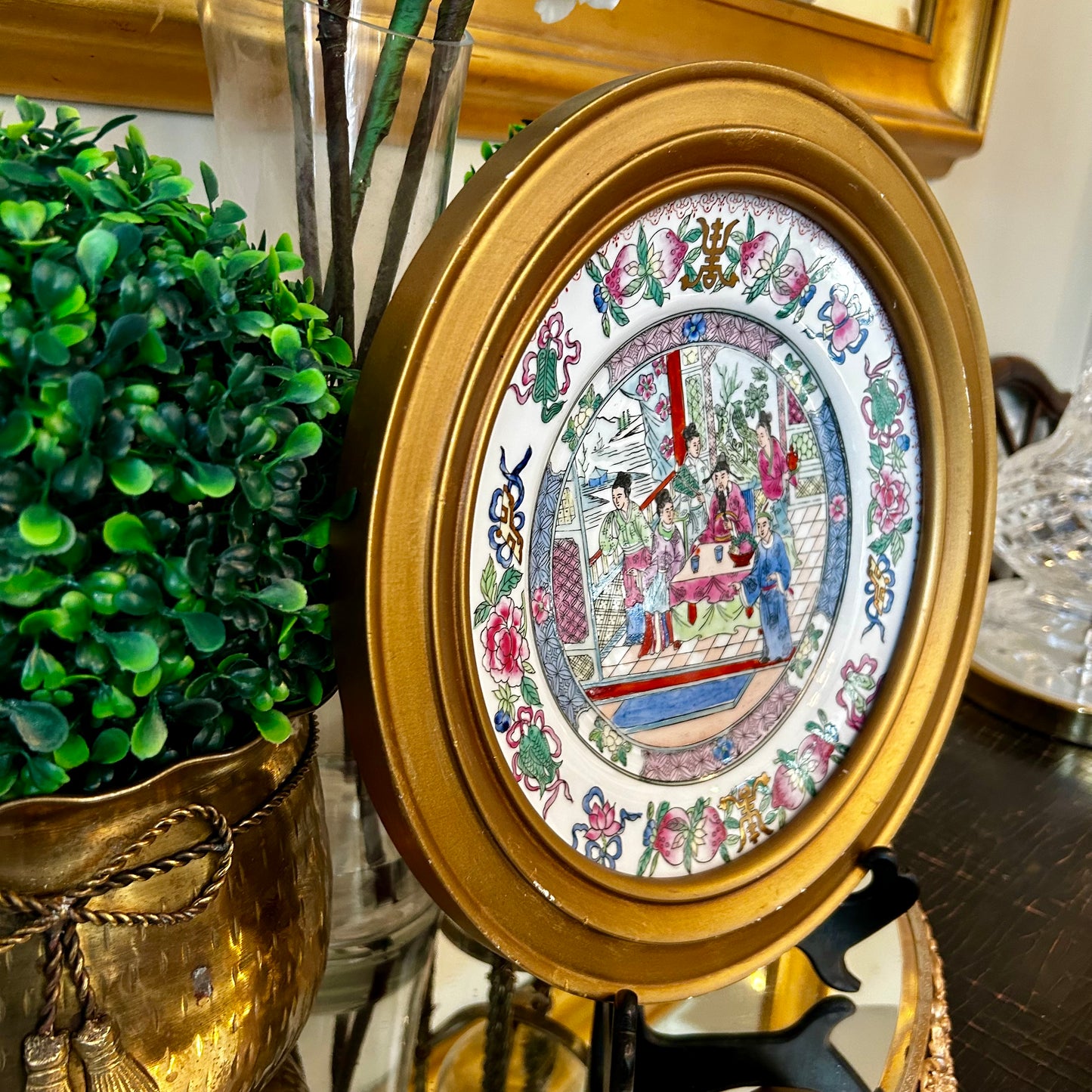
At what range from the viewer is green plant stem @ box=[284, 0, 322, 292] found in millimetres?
325

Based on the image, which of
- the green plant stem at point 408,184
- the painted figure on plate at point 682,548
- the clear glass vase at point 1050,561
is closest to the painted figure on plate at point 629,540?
the painted figure on plate at point 682,548

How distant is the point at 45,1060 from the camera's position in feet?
0.80

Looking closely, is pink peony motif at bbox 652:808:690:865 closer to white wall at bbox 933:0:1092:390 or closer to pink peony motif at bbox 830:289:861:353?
pink peony motif at bbox 830:289:861:353

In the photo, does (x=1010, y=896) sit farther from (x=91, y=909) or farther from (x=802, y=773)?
(x=91, y=909)

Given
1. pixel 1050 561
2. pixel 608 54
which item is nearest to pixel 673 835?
pixel 608 54

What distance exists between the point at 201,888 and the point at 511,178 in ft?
0.71

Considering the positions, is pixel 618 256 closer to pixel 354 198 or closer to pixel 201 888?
pixel 354 198

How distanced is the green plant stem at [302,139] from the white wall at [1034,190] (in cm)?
71

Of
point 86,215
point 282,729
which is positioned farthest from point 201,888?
point 86,215

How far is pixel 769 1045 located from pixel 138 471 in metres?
0.34

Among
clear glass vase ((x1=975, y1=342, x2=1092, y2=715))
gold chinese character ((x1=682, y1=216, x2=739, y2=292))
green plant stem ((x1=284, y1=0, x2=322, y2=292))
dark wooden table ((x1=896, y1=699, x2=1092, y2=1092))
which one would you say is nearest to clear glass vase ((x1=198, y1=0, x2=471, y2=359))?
green plant stem ((x1=284, y1=0, x2=322, y2=292))

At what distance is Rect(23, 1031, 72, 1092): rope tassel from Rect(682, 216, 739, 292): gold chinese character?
30 centimetres

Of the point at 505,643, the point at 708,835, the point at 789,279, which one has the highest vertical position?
the point at 789,279

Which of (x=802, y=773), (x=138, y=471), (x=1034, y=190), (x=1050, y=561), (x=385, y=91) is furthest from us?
(x=1034, y=190)
